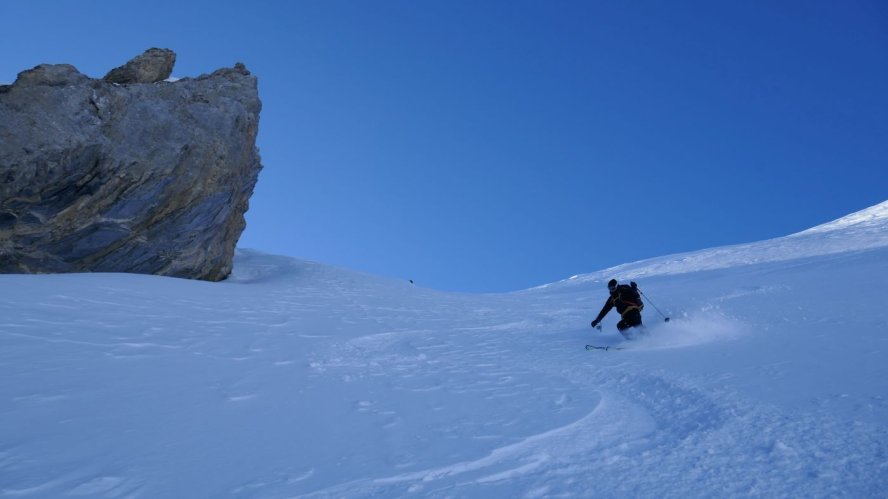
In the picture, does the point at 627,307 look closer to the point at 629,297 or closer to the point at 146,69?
the point at 629,297

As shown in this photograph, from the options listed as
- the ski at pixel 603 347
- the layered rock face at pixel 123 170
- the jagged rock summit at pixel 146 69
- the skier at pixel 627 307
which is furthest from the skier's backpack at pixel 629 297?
the jagged rock summit at pixel 146 69

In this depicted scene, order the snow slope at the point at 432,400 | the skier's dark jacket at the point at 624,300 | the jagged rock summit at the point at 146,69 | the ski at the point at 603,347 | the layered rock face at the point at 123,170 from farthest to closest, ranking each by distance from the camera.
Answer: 1. the jagged rock summit at the point at 146,69
2. the layered rock face at the point at 123,170
3. the skier's dark jacket at the point at 624,300
4. the ski at the point at 603,347
5. the snow slope at the point at 432,400

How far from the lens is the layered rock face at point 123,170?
14.3 meters

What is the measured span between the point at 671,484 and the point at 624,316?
6.98m

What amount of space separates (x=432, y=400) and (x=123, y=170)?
13.3 metres

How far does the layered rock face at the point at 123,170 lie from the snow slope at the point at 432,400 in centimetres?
276

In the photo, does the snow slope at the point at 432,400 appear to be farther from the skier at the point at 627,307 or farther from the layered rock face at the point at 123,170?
the layered rock face at the point at 123,170

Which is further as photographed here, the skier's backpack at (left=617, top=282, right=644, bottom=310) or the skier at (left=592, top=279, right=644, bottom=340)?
the skier's backpack at (left=617, top=282, right=644, bottom=310)

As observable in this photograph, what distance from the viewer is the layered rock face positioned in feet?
47.0

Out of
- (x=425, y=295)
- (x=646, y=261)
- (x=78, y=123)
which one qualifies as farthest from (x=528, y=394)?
(x=646, y=261)

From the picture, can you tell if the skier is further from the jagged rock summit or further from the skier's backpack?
the jagged rock summit

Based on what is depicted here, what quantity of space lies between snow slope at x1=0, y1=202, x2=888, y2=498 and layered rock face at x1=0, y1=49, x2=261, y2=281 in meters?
2.76

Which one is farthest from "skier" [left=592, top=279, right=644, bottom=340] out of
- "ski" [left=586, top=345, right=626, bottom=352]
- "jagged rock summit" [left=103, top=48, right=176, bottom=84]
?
"jagged rock summit" [left=103, top=48, right=176, bottom=84]

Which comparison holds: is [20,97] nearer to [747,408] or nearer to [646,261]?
[747,408]
